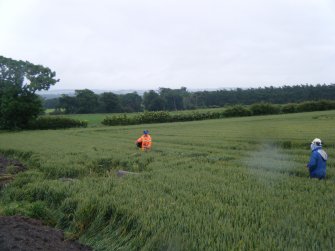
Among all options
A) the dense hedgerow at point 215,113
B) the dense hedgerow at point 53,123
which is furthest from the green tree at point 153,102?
the dense hedgerow at point 53,123

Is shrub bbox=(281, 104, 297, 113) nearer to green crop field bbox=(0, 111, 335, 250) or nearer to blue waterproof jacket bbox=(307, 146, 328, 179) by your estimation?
green crop field bbox=(0, 111, 335, 250)

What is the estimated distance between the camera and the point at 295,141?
1800cm

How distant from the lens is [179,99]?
324 feet

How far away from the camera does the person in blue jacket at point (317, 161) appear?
9.04 metres

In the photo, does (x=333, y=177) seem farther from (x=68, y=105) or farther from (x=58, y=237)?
(x=68, y=105)

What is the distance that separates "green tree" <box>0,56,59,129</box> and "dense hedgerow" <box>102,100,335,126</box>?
10303 mm

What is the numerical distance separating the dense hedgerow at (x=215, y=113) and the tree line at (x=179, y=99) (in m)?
27.1

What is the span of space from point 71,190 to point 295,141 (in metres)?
13.4

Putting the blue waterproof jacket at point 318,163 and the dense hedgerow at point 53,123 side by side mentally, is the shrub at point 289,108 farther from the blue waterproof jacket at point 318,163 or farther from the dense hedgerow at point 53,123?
the blue waterproof jacket at point 318,163

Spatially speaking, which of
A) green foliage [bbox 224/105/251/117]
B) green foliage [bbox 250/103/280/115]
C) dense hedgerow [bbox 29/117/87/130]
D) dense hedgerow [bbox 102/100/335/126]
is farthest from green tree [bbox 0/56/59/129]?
green foliage [bbox 250/103/280/115]

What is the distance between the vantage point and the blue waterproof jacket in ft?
29.7

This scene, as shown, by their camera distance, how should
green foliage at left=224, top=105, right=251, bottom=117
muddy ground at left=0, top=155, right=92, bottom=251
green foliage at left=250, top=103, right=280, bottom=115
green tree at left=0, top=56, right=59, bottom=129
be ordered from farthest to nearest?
1. green foliage at left=250, top=103, right=280, bottom=115
2. green foliage at left=224, top=105, right=251, bottom=117
3. green tree at left=0, top=56, right=59, bottom=129
4. muddy ground at left=0, top=155, right=92, bottom=251

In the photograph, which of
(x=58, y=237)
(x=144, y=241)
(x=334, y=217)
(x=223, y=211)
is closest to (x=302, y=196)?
(x=334, y=217)

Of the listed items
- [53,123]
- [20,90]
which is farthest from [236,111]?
[20,90]
